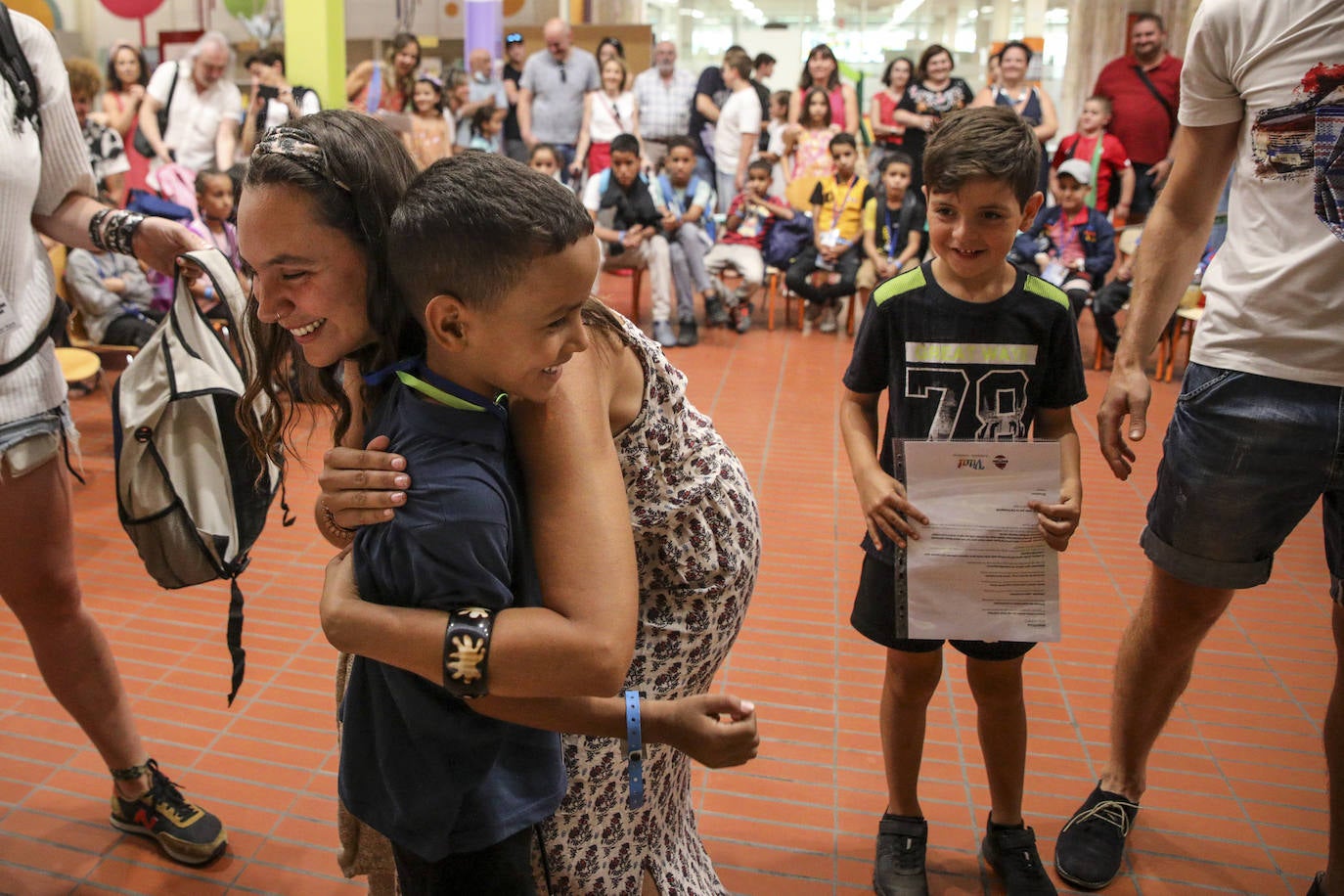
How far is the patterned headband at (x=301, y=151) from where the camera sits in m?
1.14

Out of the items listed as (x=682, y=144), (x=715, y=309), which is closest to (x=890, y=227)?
(x=715, y=309)

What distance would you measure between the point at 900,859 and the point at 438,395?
1.52m

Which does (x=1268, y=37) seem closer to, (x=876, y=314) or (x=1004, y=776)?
(x=876, y=314)

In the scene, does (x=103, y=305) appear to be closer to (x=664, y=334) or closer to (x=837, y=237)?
(x=664, y=334)

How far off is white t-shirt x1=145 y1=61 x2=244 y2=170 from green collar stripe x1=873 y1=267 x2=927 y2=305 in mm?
6430

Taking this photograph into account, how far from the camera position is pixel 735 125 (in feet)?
30.3

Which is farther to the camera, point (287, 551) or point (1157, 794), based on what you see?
point (287, 551)

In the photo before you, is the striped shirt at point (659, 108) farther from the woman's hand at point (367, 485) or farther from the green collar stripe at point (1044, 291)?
the woman's hand at point (367, 485)

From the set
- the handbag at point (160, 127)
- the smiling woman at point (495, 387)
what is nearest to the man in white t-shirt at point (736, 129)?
the handbag at point (160, 127)

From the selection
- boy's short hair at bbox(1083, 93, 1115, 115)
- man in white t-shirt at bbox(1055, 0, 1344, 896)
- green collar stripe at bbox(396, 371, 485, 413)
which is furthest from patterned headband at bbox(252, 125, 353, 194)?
boy's short hair at bbox(1083, 93, 1115, 115)

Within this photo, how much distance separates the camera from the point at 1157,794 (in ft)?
8.11

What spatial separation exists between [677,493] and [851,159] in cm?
682

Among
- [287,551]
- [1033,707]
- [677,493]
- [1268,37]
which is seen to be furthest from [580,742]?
[287,551]

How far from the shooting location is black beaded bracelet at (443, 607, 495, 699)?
1.03 m
